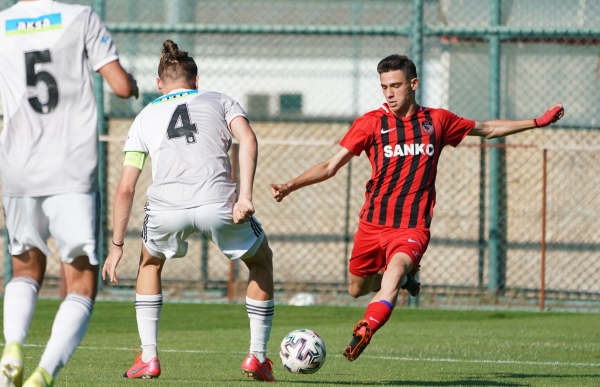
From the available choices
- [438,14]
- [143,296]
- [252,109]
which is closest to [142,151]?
[143,296]

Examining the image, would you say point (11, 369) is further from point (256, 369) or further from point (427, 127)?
point (427, 127)

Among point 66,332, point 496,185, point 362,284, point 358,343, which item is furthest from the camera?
point 496,185

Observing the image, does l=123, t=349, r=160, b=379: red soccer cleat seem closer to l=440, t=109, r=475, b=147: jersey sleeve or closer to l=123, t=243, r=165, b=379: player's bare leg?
l=123, t=243, r=165, b=379: player's bare leg

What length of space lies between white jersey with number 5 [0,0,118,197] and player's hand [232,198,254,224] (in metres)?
1.07

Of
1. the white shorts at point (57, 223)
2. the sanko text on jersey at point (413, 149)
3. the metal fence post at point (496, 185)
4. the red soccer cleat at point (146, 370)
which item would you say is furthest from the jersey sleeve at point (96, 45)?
the metal fence post at point (496, 185)

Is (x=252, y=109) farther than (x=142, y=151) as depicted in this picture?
Yes

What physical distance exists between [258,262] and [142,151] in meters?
0.91

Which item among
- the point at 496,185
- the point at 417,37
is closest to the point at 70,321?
the point at 417,37

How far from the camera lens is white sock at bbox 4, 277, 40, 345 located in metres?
4.31

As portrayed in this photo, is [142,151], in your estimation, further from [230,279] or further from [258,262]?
[230,279]

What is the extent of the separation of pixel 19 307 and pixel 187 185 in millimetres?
1362

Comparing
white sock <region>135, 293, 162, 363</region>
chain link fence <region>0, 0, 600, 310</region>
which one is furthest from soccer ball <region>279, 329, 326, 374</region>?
chain link fence <region>0, 0, 600, 310</region>

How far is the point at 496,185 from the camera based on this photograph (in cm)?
1141

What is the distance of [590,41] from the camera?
1182 cm
